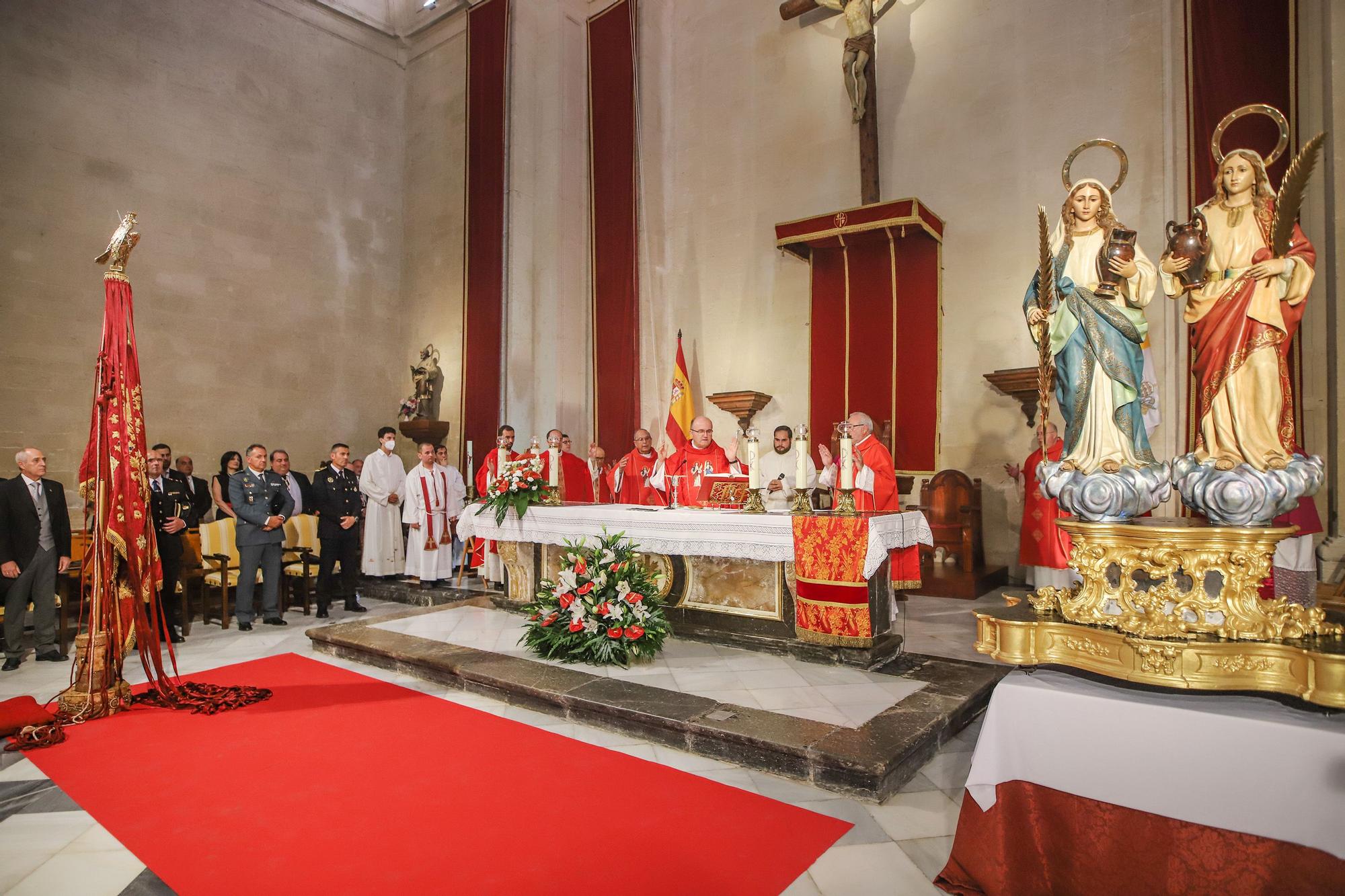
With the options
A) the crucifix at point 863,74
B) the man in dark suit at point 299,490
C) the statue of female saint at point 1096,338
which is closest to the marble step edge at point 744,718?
the statue of female saint at point 1096,338

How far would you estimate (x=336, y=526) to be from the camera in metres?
7.95

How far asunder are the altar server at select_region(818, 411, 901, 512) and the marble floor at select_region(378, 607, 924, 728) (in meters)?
2.03

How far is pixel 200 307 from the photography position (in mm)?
11164

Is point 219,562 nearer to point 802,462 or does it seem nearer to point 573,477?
point 573,477

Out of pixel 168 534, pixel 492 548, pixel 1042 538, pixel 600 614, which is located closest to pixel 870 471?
pixel 1042 538

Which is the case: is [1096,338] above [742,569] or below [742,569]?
above

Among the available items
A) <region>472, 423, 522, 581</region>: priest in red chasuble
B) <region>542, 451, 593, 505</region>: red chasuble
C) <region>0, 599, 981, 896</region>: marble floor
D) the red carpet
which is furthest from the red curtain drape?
<region>542, 451, 593, 505</region>: red chasuble

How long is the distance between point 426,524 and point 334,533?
1074 millimetres

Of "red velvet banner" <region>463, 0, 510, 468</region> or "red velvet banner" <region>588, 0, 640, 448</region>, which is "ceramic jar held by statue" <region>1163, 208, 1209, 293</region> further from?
"red velvet banner" <region>463, 0, 510, 468</region>

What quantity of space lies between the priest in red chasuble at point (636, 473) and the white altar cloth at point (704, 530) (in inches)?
102

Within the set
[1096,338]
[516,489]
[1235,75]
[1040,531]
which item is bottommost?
[1040,531]

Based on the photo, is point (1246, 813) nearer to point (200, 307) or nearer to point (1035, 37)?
point (1035, 37)

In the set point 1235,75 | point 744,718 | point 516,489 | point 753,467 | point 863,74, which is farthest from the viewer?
point 863,74

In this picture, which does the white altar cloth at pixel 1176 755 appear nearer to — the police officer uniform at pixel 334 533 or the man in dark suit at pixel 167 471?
the police officer uniform at pixel 334 533
